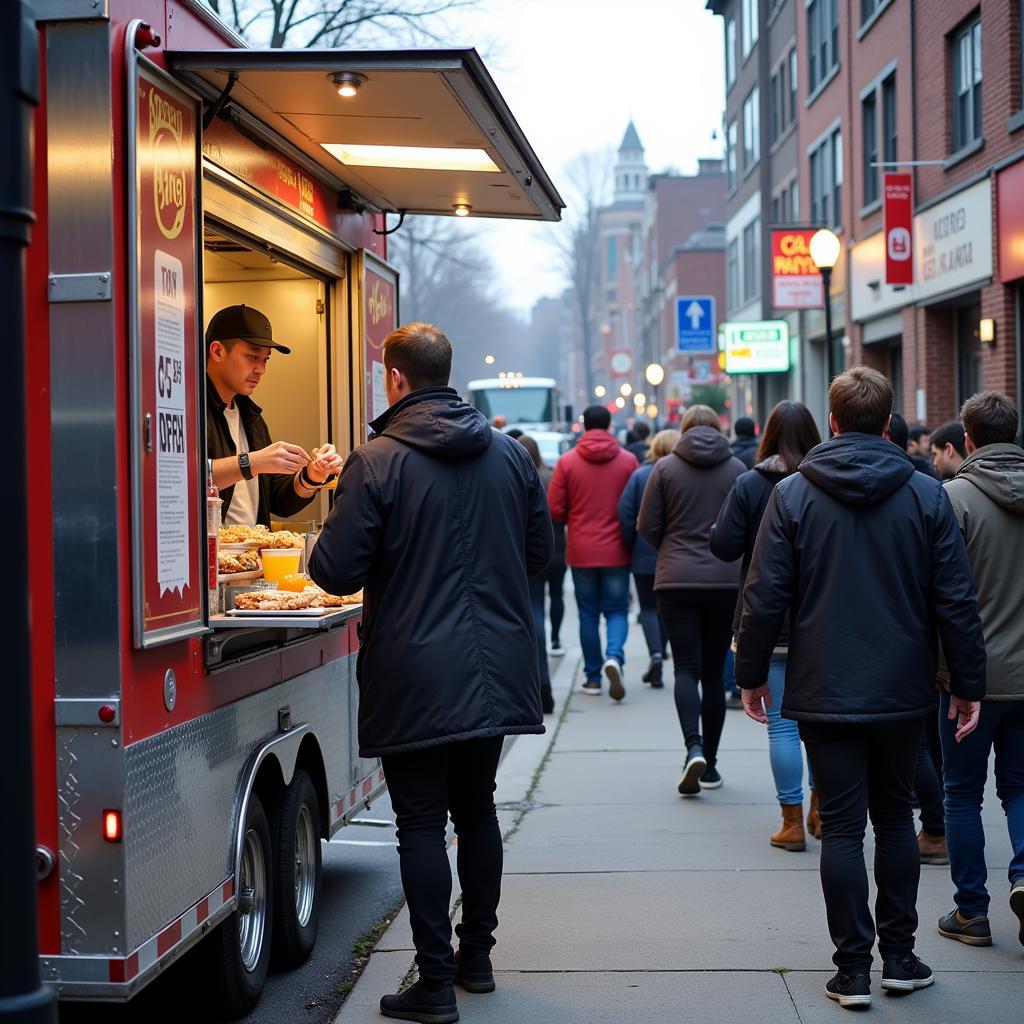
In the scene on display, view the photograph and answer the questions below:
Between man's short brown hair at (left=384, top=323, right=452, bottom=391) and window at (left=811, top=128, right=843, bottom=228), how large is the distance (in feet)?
76.2

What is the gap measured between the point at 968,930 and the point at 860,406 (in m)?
1.98

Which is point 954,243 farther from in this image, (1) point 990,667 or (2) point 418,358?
(2) point 418,358

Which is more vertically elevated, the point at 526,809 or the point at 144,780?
the point at 144,780

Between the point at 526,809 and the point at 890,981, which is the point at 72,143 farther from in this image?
the point at 526,809

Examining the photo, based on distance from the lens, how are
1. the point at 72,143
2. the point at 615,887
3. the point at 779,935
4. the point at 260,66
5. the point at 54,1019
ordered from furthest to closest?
the point at 615,887 < the point at 779,935 < the point at 260,66 < the point at 72,143 < the point at 54,1019

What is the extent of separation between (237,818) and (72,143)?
6.80 ft

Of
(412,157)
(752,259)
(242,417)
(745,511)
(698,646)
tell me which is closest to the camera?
(412,157)

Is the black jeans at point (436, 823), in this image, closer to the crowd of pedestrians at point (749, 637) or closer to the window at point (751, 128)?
the crowd of pedestrians at point (749, 637)

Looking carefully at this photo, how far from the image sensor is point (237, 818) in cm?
472

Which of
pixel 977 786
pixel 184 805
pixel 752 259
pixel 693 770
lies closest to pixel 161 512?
pixel 184 805

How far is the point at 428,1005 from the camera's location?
185 inches

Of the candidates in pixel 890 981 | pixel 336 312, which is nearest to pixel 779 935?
pixel 890 981

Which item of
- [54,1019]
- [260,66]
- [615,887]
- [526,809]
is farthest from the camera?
[526,809]

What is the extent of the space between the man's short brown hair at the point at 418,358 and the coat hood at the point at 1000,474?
76.8 inches
